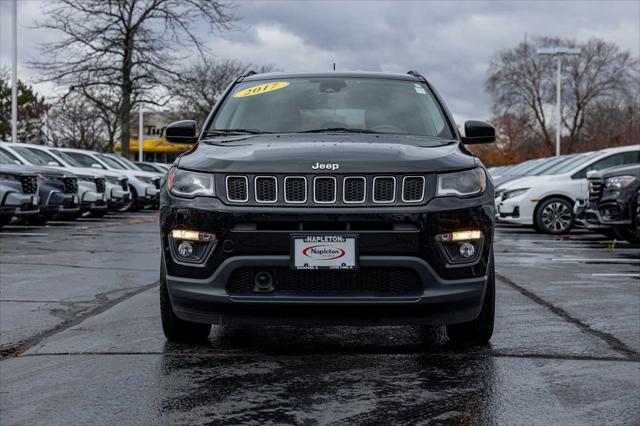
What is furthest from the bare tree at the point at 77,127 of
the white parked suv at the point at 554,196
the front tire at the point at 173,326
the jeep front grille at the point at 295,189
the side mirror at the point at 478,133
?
the jeep front grille at the point at 295,189

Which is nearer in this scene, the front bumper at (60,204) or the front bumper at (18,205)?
the front bumper at (18,205)

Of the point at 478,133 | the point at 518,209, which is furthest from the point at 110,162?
the point at 478,133

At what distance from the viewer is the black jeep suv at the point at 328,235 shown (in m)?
4.12

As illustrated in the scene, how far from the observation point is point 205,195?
4.31 meters

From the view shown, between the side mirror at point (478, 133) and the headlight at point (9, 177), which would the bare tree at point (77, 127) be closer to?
the headlight at point (9, 177)

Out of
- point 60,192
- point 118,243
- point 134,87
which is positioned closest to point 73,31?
point 134,87

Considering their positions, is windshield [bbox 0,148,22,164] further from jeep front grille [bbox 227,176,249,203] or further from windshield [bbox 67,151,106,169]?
jeep front grille [bbox 227,176,249,203]

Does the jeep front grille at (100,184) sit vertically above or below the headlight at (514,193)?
above

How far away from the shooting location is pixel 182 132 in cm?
573

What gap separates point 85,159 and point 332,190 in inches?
740

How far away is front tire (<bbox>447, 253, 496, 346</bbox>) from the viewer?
468 cm

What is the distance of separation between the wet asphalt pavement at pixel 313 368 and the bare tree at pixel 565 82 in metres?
52.3

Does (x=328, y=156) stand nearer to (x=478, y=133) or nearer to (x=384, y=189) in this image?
(x=384, y=189)

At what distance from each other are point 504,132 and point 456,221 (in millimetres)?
74532
